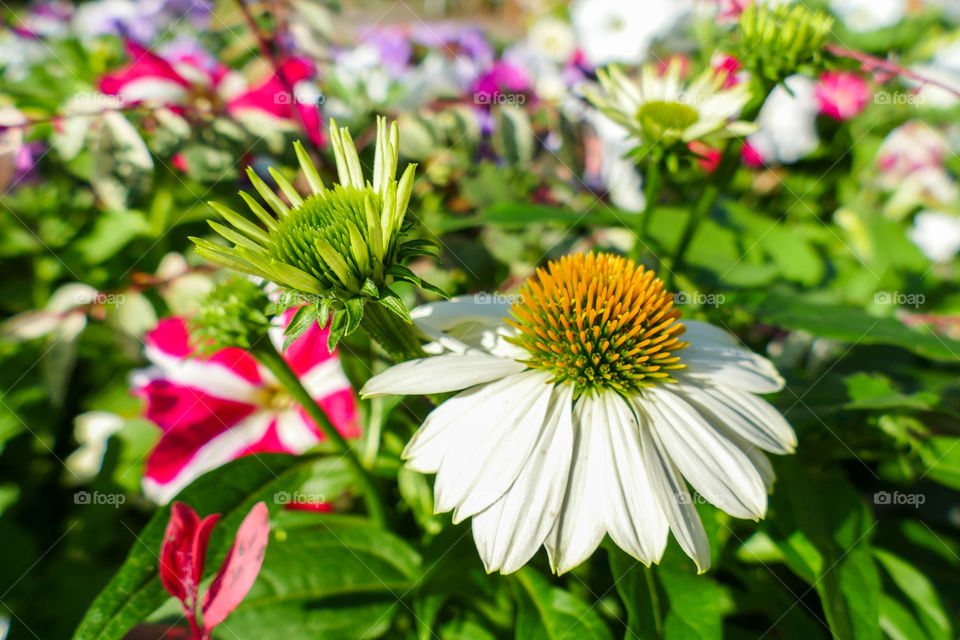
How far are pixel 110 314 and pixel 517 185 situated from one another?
0.81 m

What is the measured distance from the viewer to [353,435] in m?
0.83

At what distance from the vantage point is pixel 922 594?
2.63 ft

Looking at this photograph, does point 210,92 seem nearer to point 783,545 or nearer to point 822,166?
point 783,545

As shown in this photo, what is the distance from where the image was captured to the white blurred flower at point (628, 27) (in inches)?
54.7

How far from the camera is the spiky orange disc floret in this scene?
22.2 inches

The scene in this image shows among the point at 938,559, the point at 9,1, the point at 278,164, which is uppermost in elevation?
the point at 9,1

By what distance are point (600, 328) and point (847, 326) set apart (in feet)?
1.11

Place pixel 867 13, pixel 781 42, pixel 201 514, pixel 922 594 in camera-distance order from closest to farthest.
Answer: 1. pixel 201 514
2. pixel 781 42
3. pixel 922 594
4. pixel 867 13

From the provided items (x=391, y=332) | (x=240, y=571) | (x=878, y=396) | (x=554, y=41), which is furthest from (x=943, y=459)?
(x=554, y=41)

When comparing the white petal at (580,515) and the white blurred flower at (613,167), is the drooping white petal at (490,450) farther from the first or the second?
the white blurred flower at (613,167)

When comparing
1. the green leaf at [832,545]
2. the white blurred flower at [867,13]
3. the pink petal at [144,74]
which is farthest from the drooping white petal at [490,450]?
the white blurred flower at [867,13]

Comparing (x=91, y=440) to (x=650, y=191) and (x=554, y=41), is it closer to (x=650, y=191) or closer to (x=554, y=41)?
(x=650, y=191)

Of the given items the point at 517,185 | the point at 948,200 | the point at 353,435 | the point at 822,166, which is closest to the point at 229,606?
the point at 353,435

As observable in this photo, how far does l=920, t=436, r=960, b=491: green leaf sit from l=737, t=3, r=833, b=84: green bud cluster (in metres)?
0.50
